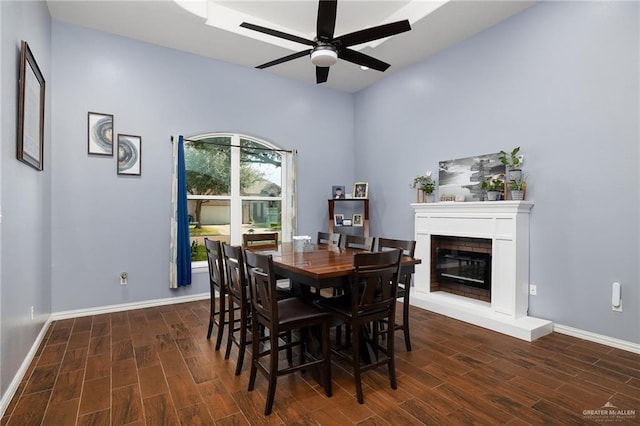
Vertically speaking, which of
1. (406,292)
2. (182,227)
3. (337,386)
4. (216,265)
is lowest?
(337,386)

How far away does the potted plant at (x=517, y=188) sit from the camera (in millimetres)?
3500

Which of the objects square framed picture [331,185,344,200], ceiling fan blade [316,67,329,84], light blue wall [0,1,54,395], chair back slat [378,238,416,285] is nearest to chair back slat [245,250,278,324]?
chair back slat [378,238,416,285]

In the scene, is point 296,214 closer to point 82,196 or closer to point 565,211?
point 82,196

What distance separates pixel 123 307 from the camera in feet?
13.3

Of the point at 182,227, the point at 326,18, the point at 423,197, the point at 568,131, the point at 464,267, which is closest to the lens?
the point at 326,18

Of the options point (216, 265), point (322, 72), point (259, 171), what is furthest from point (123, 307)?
point (322, 72)

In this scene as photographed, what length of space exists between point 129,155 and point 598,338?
529cm

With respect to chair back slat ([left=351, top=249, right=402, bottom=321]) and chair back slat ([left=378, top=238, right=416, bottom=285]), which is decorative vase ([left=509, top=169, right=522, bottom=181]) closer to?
chair back slat ([left=378, top=238, right=416, bottom=285])

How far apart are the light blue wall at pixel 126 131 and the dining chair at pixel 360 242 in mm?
2207

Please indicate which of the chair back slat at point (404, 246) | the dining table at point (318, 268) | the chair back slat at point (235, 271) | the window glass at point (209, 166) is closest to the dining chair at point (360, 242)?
the chair back slat at point (404, 246)

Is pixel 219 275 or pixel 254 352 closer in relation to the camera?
pixel 254 352

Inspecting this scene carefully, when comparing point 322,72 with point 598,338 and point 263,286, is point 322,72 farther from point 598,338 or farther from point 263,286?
point 598,338

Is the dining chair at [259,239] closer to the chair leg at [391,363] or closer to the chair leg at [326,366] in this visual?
the chair leg at [326,366]

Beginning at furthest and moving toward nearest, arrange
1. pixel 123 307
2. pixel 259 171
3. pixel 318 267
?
pixel 259 171, pixel 123 307, pixel 318 267
